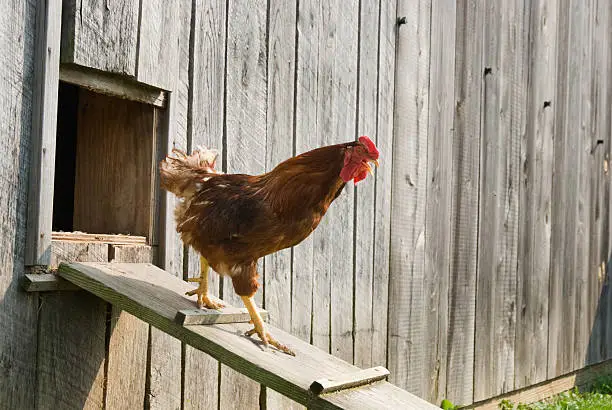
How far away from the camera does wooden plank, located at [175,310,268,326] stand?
258cm

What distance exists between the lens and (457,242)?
16.7 feet

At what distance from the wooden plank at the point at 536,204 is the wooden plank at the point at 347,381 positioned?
3391mm

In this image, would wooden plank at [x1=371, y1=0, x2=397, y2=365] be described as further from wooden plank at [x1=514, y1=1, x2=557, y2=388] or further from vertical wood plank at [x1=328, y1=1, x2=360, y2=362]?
wooden plank at [x1=514, y1=1, x2=557, y2=388]

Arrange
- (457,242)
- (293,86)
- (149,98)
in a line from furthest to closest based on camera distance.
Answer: (457,242), (293,86), (149,98)

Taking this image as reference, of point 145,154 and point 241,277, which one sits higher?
point 145,154

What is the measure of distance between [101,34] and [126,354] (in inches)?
48.9

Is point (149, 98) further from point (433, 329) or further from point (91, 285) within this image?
point (433, 329)

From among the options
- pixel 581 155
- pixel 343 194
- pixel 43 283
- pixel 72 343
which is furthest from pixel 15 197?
pixel 581 155

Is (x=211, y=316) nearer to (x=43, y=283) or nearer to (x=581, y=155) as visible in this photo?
(x=43, y=283)

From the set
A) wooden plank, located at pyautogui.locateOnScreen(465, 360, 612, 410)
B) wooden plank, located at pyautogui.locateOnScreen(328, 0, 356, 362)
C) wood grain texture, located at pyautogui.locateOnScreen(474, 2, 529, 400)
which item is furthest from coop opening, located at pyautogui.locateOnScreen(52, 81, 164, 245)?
wooden plank, located at pyautogui.locateOnScreen(465, 360, 612, 410)

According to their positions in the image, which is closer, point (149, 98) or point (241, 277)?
point (241, 277)

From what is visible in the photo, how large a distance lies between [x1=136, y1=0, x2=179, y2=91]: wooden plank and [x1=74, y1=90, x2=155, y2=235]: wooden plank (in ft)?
0.52

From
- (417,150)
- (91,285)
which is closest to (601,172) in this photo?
(417,150)

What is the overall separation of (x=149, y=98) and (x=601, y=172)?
5.46m
